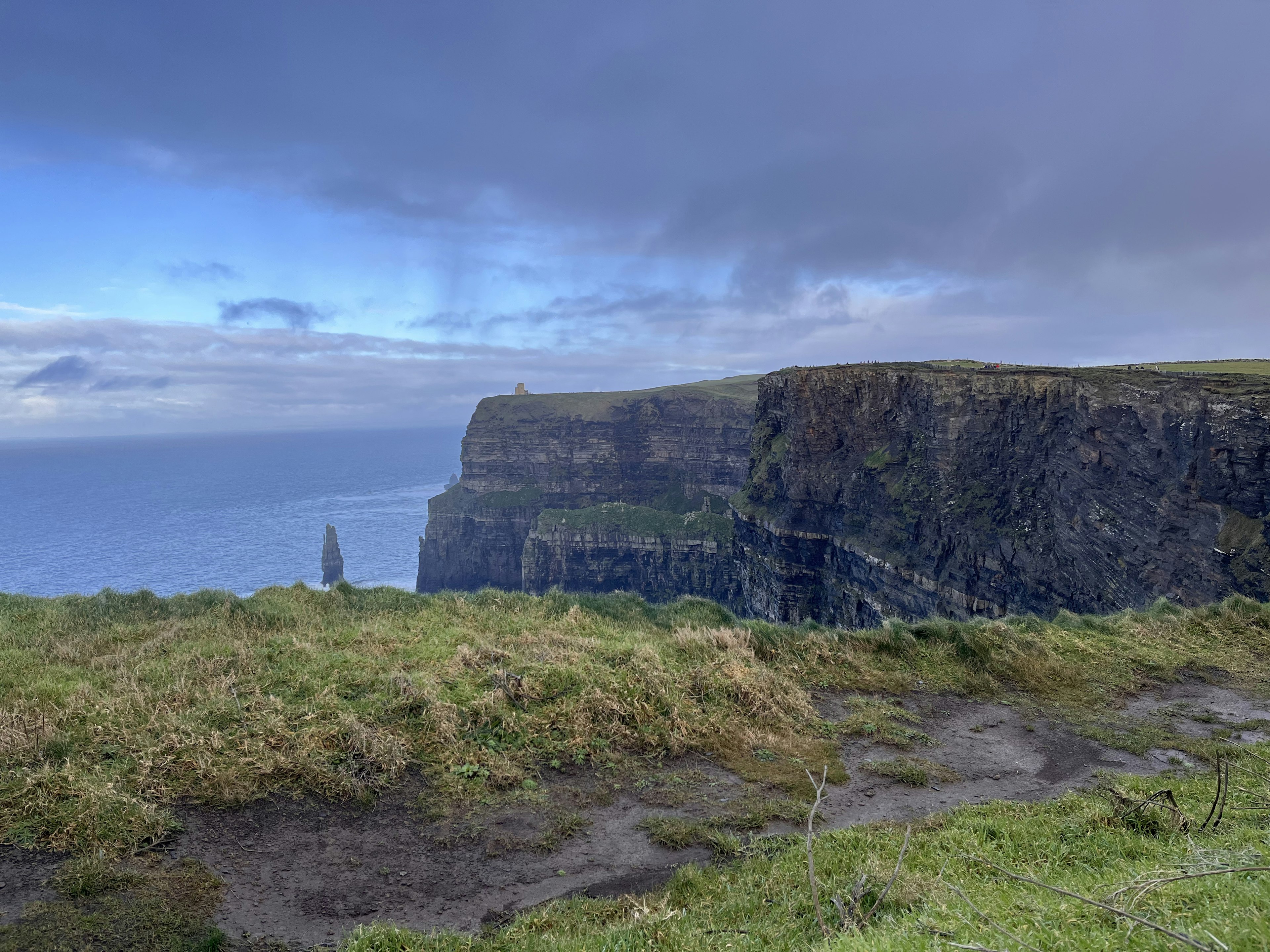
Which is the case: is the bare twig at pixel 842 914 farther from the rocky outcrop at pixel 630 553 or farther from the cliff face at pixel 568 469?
the cliff face at pixel 568 469

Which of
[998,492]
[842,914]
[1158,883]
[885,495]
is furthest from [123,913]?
[885,495]

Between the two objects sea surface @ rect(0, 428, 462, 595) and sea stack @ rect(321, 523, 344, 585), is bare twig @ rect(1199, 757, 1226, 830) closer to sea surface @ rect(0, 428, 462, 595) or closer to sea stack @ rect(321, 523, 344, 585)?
sea surface @ rect(0, 428, 462, 595)

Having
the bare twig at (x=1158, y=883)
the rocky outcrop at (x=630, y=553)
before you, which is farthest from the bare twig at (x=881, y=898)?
the rocky outcrop at (x=630, y=553)

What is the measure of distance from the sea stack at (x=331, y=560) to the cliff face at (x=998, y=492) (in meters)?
61.7

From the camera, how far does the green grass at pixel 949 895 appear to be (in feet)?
12.0

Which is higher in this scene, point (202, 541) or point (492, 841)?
point (492, 841)

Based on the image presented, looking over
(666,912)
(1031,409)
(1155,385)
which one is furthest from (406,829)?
(1031,409)

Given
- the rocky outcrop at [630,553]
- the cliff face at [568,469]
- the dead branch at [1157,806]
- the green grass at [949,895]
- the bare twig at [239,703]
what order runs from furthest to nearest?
the cliff face at [568,469]
the rocky outcrop at [630,553]
the bare twig at [239,703]
the dead branch at [1157,806]
the green grass at [949,895]

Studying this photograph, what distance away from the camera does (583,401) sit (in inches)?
4077

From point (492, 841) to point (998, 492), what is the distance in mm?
43902

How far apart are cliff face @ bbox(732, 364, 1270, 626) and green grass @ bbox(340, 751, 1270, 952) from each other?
28462 mm

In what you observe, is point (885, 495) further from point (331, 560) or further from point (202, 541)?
point (202, 541)

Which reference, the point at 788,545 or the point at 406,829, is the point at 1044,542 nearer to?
the point at 788,545

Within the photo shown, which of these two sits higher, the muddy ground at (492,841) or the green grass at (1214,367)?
the green grass at (1214,367)
